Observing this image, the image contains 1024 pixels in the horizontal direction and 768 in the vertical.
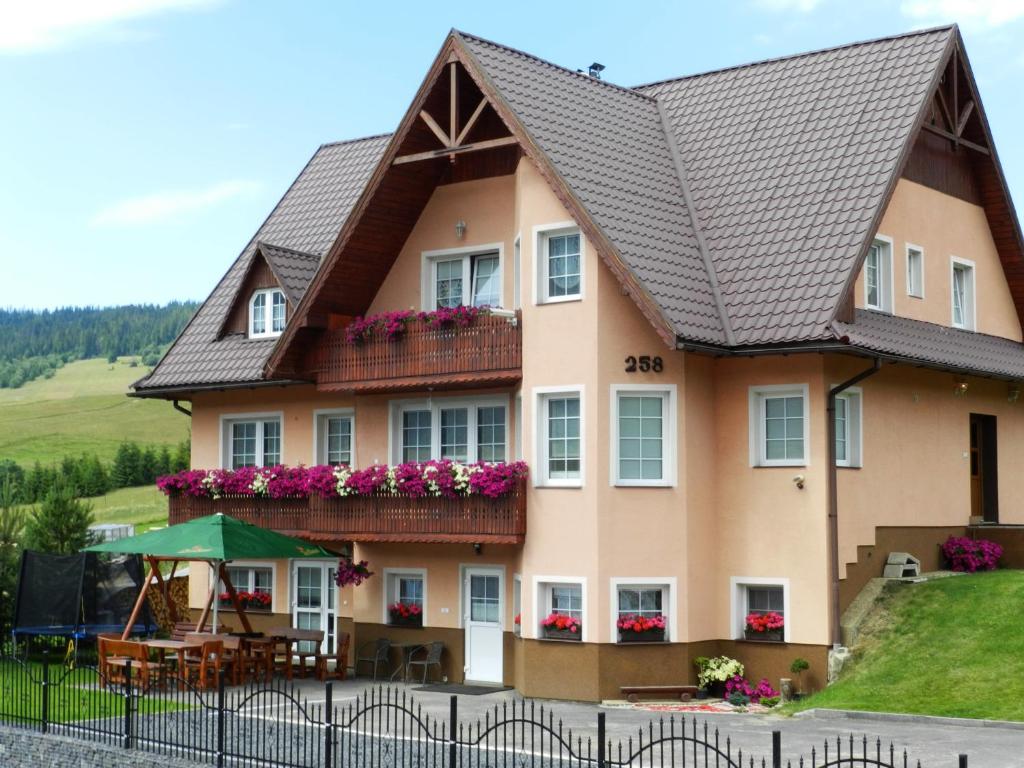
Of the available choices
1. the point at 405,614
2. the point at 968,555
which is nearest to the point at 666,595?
the point at 405,614

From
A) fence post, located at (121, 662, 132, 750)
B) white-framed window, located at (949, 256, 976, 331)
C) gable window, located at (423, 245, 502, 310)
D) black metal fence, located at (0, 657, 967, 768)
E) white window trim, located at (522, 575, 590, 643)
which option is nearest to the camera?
black metal fence, located at (0, 657, 967, 768)

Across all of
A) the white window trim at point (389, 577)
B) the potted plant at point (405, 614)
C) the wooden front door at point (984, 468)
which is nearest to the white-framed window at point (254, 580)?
the white window trim at point (389, 577)

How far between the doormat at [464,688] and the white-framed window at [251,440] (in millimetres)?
6833

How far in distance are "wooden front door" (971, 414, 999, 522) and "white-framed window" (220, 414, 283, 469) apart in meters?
13.9

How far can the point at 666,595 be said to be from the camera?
23.6 meters

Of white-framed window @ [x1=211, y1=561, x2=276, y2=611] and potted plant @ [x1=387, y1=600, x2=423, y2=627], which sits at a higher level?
white-framed window @ [x1=211, y1=561, x2=276, y2=611]

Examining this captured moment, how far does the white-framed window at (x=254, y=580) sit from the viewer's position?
99.5 feet

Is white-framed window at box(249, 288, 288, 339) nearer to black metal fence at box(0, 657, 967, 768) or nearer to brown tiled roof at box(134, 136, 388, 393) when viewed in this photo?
brown tiled roof at box(134, 136, 388, 393)

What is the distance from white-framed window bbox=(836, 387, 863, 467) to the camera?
2417 cm

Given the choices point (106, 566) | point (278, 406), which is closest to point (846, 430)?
point (278, 406)

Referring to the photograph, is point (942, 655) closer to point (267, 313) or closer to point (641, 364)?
point (641, 364)

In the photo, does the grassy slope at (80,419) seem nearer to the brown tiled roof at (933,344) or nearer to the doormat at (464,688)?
the doormat at (464,688)

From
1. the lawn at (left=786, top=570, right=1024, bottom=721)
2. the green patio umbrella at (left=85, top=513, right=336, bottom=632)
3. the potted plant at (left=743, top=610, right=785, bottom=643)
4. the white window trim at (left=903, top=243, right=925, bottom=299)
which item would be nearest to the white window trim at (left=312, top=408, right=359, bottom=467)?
the green patio umbrella at (left=85, top=513, right=336, bottom=632)

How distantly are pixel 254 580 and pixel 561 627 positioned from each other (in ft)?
31.3
